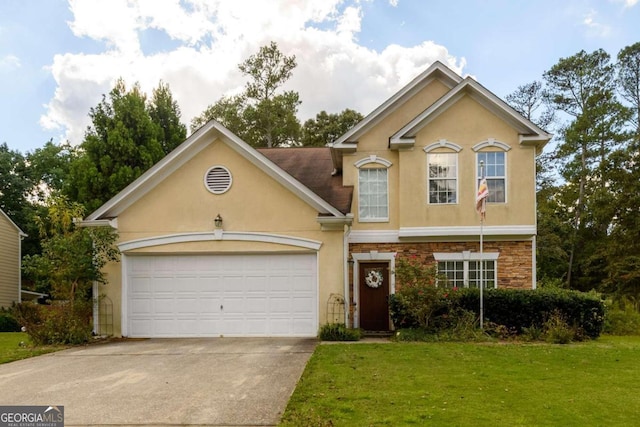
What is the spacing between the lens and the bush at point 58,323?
465 inches

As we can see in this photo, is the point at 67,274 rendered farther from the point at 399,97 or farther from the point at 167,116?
the point at 167,116

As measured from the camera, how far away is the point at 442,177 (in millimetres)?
13930

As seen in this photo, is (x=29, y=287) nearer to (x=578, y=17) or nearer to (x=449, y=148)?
(x=449, y=148)

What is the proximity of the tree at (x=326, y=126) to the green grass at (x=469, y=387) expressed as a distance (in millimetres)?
25661

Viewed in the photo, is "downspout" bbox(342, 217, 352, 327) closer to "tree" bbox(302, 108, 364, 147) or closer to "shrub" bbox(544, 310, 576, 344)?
"shrub" bbox(544, 310, 576, 344)

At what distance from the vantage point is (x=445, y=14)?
1537cm

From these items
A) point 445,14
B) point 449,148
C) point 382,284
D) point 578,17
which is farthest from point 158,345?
point 578,17

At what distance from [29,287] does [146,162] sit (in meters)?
15.9

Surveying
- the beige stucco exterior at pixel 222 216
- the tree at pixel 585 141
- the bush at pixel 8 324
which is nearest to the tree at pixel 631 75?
the tree at pixel 585 141

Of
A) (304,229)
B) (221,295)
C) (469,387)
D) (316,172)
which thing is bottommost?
(469,387)

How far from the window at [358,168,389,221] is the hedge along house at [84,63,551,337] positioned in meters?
0.06

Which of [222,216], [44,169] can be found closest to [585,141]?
[222,216]

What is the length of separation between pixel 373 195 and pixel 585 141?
68.7ft

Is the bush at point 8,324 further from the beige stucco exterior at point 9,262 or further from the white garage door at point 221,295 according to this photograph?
the white garage door at point 221,295
